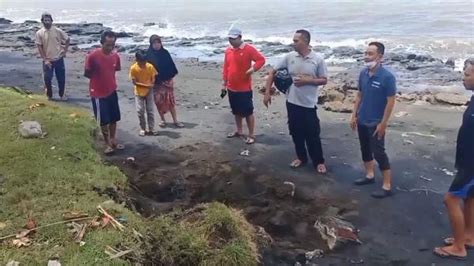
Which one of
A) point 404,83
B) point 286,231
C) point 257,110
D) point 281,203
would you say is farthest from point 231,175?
point 404,83

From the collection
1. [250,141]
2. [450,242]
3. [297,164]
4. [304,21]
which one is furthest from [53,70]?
[304,21]

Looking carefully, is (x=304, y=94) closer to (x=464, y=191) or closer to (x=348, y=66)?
(x=464, y=191)

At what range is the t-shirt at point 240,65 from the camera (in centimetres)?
850

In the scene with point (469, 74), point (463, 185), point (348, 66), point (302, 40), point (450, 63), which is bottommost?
point (348, 66)

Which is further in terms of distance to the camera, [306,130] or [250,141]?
[250,141]

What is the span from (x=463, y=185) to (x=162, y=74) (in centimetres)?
560

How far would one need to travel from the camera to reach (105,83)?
27.1ft

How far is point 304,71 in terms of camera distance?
7352 millimetres

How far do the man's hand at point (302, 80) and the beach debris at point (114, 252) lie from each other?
3485 millimetres

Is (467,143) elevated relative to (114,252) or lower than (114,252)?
elevated

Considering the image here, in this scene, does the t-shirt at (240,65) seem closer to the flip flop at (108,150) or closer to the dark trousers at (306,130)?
the dark trousers at (306,130)

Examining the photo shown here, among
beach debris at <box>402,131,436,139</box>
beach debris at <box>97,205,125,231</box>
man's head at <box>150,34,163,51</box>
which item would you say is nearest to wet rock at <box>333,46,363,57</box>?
beach debris at <box>402,131,436,139</box>

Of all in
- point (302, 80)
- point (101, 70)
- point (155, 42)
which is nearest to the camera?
point (302, 80)

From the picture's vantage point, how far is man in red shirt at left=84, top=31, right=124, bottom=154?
317 inches
